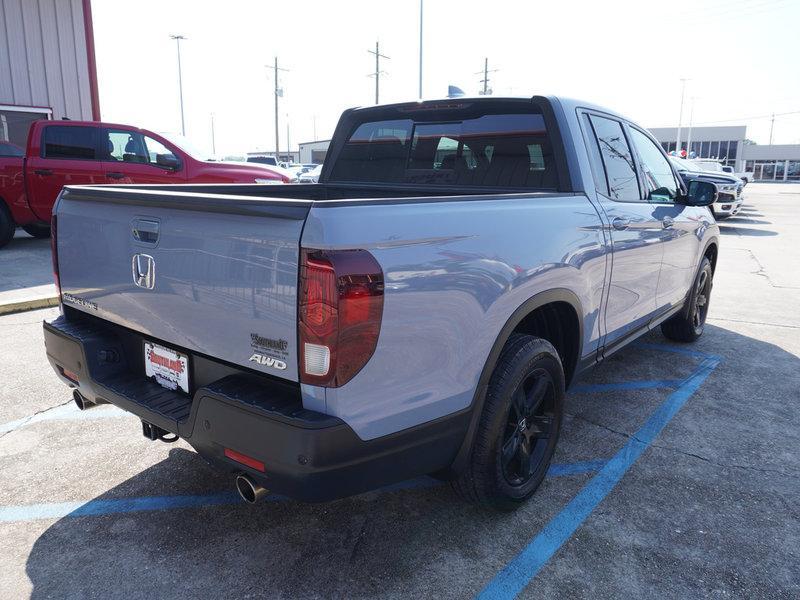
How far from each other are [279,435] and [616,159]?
281 cm

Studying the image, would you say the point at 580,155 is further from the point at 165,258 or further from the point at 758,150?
the point at 758,150

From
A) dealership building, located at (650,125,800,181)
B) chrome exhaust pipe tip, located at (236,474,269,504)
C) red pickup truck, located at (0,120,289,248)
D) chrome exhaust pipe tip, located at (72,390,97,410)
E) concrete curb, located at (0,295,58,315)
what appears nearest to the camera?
chrome exhaust pipe tip, located at (236,474,269,504)

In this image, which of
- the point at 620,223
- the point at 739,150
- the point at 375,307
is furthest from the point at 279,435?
the point at 739,150

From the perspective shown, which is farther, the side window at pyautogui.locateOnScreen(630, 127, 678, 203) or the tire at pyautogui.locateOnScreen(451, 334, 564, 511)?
the side window at pyautogui.locateOnScreen(630, 127, 678, 203)

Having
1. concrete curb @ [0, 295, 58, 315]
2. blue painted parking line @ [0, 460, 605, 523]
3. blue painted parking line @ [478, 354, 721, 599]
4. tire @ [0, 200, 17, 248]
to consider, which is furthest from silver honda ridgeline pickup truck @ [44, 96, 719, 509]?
tire @ [0, 200, 17, 248]

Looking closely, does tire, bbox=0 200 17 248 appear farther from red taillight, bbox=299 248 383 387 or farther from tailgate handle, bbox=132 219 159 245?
red taillight, bbox=299 248 383 387

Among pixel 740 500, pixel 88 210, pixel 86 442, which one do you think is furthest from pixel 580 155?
pixel 86 442

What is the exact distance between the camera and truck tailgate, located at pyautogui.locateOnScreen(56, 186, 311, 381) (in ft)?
6.26

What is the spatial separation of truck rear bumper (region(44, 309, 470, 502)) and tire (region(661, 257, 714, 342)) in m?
3.77

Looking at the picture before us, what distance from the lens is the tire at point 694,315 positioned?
529 cm

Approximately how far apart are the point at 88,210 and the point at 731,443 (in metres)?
3.73

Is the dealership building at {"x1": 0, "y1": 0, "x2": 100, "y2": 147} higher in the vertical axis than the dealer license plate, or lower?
higher

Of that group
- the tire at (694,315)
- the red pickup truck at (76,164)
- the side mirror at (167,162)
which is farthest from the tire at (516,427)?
the side mirror at (167,162)

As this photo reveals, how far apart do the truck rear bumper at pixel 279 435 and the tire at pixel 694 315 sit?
3773mm
